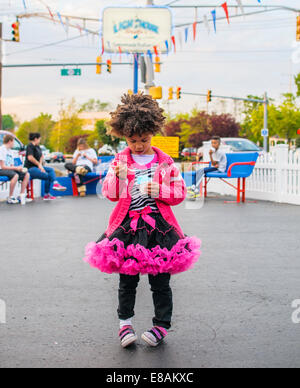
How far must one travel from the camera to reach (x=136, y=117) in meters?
3.42

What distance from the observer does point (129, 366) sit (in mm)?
3010

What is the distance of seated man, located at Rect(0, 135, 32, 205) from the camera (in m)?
12.2

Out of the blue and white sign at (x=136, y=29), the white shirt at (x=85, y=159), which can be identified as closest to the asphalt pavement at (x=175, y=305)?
the white shirt at (x=85, y=159)

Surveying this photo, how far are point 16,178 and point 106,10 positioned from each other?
8.34 metres

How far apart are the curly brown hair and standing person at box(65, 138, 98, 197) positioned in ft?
34.9

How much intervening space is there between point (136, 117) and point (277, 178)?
986cm

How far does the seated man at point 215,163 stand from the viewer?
42.8 ft

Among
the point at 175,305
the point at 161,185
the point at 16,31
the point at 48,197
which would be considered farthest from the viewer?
the point at 16,31

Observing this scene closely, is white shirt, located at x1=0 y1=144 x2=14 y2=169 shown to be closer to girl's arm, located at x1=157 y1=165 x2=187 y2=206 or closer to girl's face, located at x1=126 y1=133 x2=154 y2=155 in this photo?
girl's face, located at x1=126 y1=133 x2=154 y2=155

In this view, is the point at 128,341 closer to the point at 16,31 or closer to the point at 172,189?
the point at 172,189

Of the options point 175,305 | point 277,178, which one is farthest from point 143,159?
point 277,178

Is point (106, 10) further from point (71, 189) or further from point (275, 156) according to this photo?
point (275, 156)
